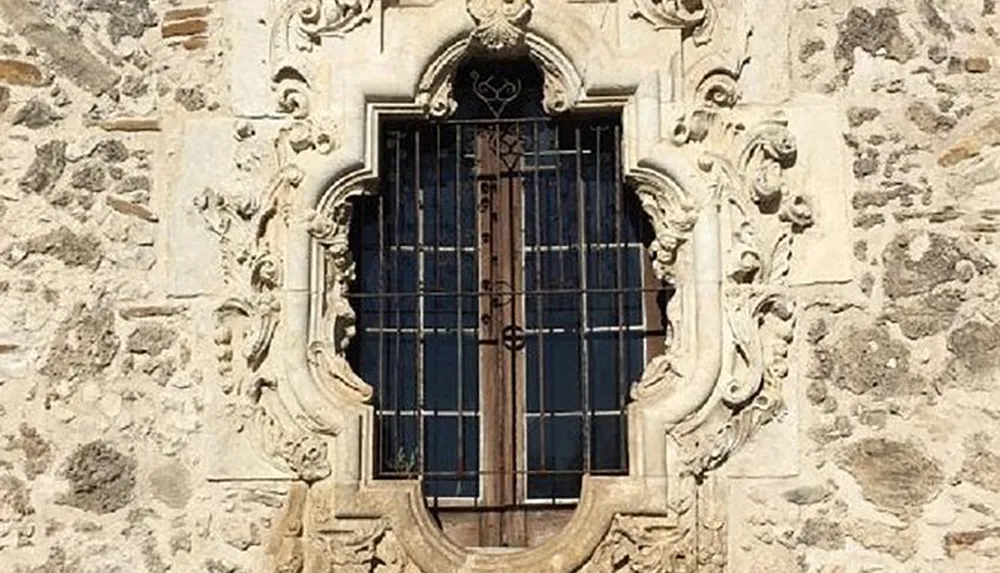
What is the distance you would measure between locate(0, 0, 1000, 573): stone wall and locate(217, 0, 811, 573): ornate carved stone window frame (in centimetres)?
12

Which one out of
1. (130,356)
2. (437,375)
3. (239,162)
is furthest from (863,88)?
(130,356)

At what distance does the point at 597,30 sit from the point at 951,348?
1.70 m

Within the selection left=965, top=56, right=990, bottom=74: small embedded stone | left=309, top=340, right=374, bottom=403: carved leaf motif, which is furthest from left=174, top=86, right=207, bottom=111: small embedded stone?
left=965, top=56, right=990, bottom=74: small embedded stone

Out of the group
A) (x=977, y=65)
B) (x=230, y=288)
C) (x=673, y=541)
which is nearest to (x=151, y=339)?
(x=230, y=288)

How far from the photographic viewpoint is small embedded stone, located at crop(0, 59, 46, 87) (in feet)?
19.5

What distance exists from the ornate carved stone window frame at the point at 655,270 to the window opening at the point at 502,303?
0.48 ft

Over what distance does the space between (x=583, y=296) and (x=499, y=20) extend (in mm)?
1058

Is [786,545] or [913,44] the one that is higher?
[913,44]

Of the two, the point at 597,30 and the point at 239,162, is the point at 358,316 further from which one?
the point at 597,30

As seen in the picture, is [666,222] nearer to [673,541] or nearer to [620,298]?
[620,298]

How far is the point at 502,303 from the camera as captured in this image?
236 inches

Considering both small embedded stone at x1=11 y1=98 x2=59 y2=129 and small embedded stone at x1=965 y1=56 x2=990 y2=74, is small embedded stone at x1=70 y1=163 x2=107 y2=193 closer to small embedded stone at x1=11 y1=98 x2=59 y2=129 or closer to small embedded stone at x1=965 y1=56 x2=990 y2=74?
small embedded stone at x1=11 y1=98 x2=59 y2=129

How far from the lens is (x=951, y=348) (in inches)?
222

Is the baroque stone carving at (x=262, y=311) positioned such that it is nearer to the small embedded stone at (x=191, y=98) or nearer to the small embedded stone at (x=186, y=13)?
A: the small embedded stone at (x=191, y=98)
